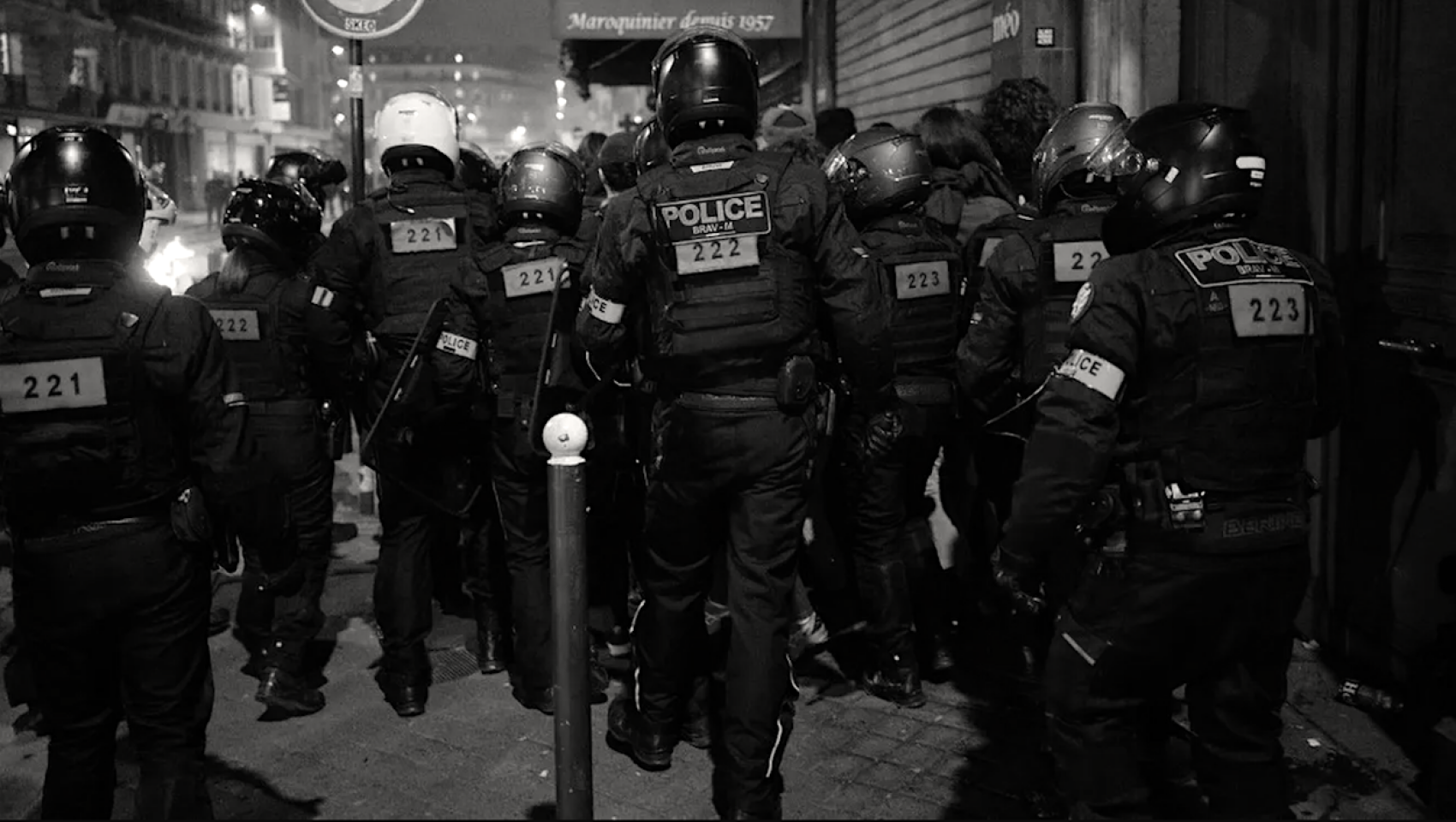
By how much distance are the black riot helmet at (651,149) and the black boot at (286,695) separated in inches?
107

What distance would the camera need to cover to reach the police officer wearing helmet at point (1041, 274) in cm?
443

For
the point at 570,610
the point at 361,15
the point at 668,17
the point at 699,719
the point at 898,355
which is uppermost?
the point at 668,17

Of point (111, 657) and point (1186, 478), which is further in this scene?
point (111, 657)

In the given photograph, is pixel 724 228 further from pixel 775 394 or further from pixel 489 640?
pixel 489 640

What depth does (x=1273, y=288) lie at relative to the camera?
122 inches

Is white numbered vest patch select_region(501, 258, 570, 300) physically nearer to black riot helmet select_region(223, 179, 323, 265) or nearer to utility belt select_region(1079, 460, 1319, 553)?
black riot helmet select_region(223, 179, 323, 265)

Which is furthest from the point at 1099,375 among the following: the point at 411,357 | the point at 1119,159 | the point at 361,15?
Answer: the point at 361,15

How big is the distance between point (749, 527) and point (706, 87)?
144cm

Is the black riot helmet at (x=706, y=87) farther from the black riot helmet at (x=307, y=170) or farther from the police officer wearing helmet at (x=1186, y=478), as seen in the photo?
the black riot helmet at (x=307, y=170)

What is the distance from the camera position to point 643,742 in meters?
4.49

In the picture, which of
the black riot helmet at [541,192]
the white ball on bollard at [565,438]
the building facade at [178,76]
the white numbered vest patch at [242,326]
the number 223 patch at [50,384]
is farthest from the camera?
the building facade at [178,76]

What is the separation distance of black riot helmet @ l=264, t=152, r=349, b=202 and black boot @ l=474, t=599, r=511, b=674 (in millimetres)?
2985

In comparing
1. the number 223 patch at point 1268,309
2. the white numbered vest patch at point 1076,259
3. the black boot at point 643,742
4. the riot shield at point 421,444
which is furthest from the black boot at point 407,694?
the number 223 patch at point 1268,309

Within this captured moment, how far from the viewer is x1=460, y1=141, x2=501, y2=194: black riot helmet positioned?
281 inches
